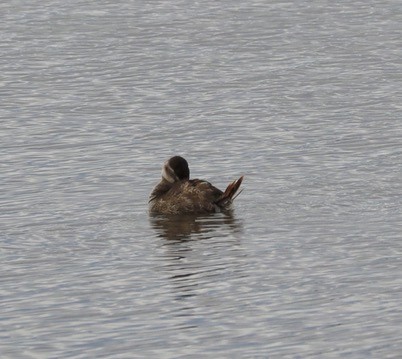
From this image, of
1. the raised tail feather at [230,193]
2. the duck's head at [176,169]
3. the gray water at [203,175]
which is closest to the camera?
the gray water at [203,175]

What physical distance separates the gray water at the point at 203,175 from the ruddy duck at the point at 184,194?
0.52 feet

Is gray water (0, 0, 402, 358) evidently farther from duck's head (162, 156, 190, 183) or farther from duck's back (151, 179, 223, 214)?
duck's head (162, 156, 190, 183)

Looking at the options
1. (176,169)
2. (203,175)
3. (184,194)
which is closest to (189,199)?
(184,194)

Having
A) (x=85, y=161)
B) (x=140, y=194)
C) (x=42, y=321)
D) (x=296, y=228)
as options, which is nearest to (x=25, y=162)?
(x=85, y=161)

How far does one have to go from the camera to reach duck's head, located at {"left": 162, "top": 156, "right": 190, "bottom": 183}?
611 inches

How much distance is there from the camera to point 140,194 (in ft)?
50.9

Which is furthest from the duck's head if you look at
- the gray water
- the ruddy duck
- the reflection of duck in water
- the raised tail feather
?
the raised tail feather

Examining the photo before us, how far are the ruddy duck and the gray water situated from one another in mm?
158

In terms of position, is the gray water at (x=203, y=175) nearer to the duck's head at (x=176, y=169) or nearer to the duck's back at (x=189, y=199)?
the duck's back at (x=189, y=199)

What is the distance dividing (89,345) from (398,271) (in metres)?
2.80

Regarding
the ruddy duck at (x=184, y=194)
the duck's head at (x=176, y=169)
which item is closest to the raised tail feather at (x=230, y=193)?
the ruddy duck at (x=184, y=194)

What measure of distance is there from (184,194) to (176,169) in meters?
0.45

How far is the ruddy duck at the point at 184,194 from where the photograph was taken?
14805mm

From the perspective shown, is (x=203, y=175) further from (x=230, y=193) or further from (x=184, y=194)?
(x=230, y=193)
